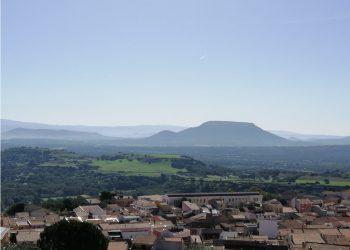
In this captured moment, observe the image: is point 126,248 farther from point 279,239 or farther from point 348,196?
point 348,196

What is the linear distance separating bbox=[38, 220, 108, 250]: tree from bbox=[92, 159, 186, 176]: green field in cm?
5551

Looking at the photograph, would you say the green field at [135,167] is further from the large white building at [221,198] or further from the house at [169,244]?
the house at [169,244]

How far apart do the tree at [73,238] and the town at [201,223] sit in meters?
1.96

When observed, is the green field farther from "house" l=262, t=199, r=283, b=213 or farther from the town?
"house" l=262, t=199, r=283, b=213

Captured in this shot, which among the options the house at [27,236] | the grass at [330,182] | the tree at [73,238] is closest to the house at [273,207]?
the house at [27,236]

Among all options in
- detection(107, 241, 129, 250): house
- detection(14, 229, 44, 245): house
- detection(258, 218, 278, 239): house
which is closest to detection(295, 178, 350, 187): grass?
detection(258, 218, 278, 239): house

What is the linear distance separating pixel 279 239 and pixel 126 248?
755 centimetres

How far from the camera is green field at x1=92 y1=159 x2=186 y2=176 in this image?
78412 millimetres

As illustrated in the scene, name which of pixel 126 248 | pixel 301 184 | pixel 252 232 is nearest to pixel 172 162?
pixel 301 184

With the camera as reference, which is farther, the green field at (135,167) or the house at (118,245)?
the green field at (135,167)

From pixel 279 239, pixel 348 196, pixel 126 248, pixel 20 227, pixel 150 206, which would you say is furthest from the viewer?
pixel 348 196

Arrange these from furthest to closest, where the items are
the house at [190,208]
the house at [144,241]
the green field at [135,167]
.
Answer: the green field at [135,167] < the house at [190,208] < the house at [144,241]

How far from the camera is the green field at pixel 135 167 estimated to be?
78412mm

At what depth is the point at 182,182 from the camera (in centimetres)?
6425
